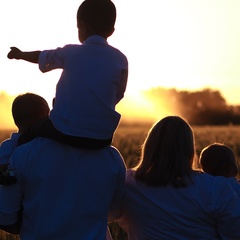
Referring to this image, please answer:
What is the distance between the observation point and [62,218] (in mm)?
3729

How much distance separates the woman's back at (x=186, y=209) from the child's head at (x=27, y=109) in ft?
2.11

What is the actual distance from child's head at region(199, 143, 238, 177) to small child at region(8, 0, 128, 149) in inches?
29.8

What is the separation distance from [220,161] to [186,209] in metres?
0.39

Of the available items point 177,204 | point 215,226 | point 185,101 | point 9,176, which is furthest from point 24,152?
point 185,101

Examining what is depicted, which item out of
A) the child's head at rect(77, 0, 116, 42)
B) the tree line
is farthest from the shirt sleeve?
the tree line

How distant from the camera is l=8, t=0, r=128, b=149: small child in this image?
363 cm

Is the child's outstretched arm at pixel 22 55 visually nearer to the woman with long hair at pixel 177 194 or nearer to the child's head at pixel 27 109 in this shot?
the child's head at pixel 27 109

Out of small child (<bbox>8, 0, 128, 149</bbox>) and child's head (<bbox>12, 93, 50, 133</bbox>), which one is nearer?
small child (<bbox>8, 0, 128, 149</bbox>)

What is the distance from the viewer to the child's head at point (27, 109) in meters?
3.95

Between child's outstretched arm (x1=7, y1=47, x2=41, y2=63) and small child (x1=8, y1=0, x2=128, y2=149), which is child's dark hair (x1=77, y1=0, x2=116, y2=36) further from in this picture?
child's outstretched arm (x1=7, y1=47, x2=41, y2=63)

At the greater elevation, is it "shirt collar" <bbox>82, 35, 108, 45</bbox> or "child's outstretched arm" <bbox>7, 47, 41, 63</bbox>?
"shirt collar" <bbox>82, 35, 108, 45</bbox>

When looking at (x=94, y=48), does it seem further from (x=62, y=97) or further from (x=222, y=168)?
(x=222, y=168)

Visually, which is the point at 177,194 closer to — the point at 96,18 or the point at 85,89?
the point at 85,89

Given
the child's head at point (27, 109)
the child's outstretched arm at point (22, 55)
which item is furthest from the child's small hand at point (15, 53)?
the child's head at point (27, 109)
